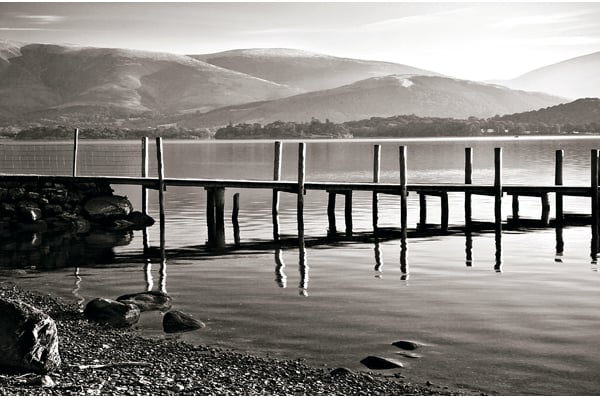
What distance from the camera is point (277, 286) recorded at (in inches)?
897

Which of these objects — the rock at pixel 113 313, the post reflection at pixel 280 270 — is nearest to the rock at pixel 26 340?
the rock at pixel 113 313

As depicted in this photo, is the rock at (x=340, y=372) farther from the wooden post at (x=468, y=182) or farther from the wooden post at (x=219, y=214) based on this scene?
the wooden post at (x=468, y=182)

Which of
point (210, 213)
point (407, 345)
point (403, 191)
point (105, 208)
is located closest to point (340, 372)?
point (407, 345)

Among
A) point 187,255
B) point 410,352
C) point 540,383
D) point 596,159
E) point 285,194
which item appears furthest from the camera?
point 285,194

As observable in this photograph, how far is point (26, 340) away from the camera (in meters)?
12.8

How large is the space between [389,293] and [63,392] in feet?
37.2

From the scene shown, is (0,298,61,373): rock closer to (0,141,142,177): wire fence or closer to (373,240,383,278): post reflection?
(373,240,383,278): post reflection

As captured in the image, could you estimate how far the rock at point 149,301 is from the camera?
19297 mm

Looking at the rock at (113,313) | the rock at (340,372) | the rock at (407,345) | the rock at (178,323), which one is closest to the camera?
the rock at (340,372)

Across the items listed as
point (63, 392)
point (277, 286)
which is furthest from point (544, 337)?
point (63, 392)

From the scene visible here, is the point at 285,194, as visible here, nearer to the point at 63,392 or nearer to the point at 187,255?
the point at 187,255

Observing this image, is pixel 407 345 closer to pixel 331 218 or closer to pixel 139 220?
pixel 331 218

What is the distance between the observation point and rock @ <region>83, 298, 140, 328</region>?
17844 millimetres

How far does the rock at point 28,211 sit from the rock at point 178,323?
74.3ft
